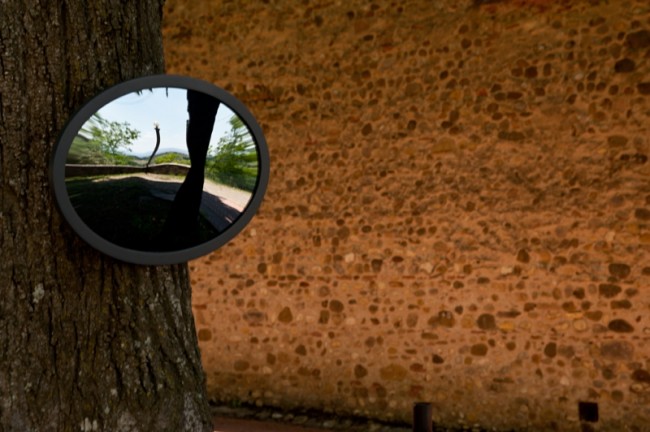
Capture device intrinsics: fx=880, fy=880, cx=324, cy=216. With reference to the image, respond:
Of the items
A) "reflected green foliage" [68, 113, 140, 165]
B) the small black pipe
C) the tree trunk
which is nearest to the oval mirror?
"reflected green foliage" [68, 113, 140, 165]

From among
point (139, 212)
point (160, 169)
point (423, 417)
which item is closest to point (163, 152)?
point (160, 169)

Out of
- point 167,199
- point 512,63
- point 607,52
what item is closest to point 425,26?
point 512,63

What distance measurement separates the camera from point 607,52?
5.91m

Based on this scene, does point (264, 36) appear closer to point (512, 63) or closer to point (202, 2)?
point (202, 2)

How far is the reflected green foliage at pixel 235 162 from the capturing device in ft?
7.97

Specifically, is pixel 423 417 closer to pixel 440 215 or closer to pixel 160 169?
pixel 160 169

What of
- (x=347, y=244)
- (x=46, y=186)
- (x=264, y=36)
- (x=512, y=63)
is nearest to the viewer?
(x=46, y=186)

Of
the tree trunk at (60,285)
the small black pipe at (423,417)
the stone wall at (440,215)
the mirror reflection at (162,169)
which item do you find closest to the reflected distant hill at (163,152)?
the mirror reflection at (162,169)

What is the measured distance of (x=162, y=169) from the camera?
2.37 m

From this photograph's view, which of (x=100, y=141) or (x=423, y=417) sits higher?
(x=100, y=141)

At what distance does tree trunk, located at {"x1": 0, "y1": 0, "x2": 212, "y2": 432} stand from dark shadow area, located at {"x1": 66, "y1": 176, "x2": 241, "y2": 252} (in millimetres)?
102

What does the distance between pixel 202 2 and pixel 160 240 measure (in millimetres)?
5507

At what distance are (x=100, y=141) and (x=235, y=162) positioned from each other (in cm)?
38

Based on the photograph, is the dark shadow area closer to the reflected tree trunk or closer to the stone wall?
the reflected tree trunk
